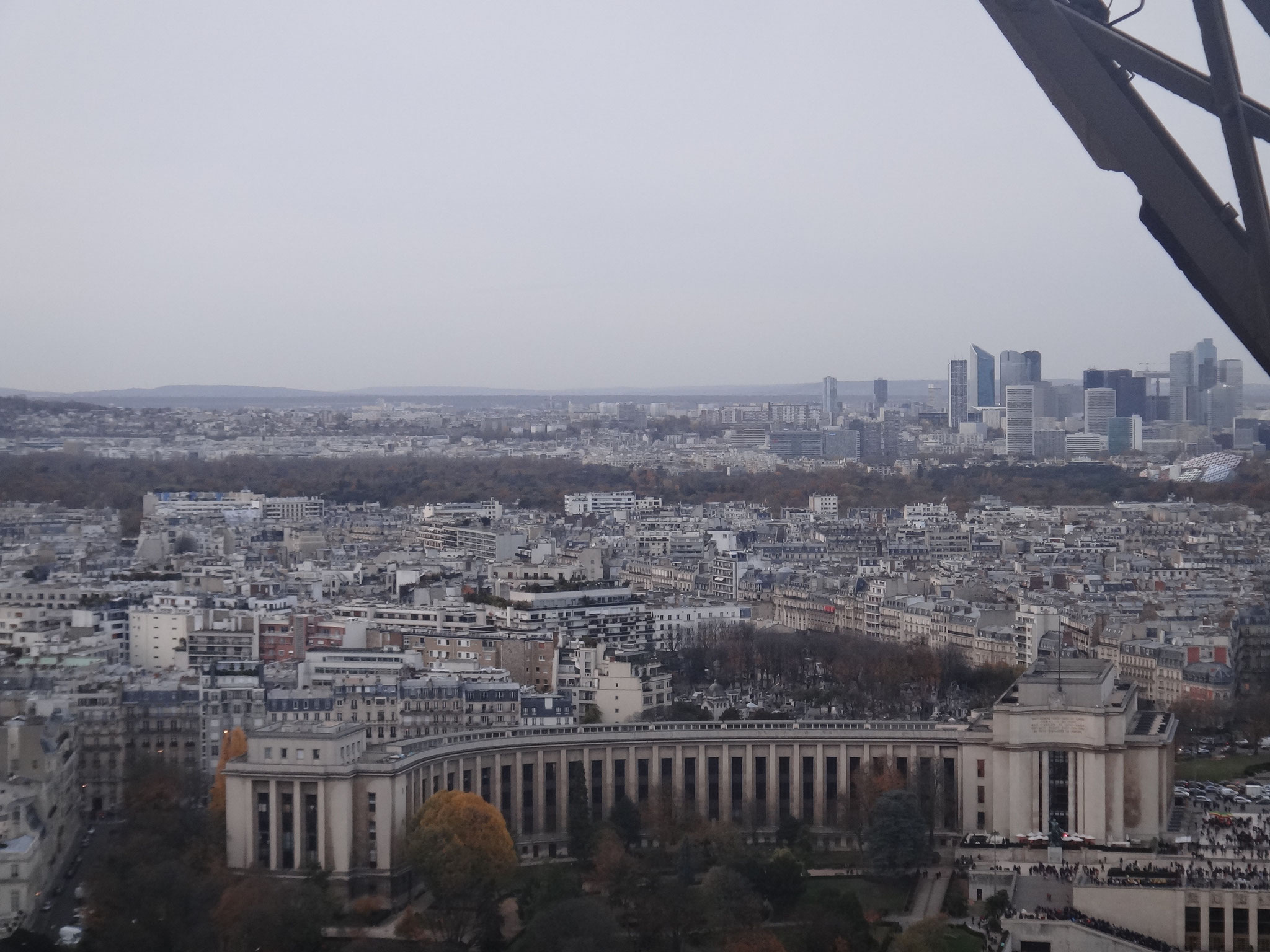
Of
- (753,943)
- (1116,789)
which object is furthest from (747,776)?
(753,943)

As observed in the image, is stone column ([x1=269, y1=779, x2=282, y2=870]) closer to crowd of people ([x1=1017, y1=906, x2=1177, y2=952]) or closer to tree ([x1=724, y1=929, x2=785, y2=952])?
tree ([x1=724, y1=929, x2=785, y2=952])

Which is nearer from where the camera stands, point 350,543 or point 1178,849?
point 1178,849

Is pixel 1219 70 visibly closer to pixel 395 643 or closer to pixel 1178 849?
pixel 1178 849

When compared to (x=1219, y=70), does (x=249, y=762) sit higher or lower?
lower

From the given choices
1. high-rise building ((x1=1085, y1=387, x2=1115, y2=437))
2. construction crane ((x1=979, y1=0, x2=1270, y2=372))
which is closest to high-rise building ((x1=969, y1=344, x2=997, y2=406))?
high-rise building ((x1=1085, y1=387, x2=1115, y2=437))

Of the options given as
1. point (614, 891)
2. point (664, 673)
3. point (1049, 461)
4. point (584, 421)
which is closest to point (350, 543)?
point (664, 673)

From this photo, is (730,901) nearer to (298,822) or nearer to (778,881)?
(778,881)
